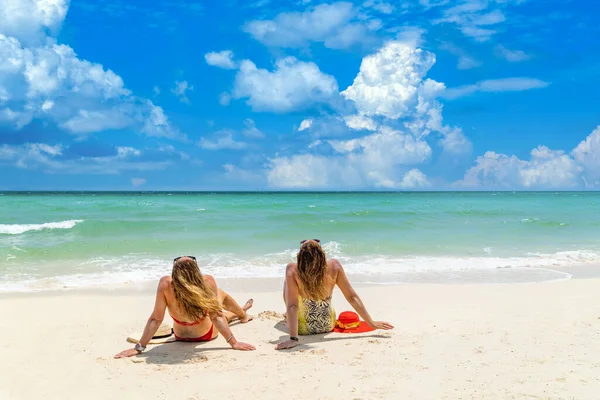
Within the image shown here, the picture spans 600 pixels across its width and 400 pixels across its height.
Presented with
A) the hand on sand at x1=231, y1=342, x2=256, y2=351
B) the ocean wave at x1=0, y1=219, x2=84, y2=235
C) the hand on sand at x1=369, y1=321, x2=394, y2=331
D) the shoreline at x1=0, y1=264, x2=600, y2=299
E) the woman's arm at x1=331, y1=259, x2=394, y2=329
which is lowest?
the shoreline at x1=0, y1=264, x2=600, y2=299

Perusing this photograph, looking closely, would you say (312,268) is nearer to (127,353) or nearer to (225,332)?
(225,332)

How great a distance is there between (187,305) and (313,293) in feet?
4.73

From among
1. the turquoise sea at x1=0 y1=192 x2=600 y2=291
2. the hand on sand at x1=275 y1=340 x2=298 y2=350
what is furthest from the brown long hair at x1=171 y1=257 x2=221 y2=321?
the turquoise sea at x1=0 y1=192 x2=600 y2=291

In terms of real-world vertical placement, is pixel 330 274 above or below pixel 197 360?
above

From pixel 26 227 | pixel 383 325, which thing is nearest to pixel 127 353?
pixel 383 325

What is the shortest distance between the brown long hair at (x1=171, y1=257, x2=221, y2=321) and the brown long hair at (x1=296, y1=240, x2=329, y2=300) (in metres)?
1.02

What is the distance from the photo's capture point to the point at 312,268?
5375 mm

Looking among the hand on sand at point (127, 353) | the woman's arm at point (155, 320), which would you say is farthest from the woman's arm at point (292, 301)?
the hand on sand at point (127, 353)

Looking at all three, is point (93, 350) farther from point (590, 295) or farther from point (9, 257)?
point (9, 257)

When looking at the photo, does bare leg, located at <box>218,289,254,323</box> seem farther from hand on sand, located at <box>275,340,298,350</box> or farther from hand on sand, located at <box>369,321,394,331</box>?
hand on sand, located at <box>369,321,394,331</box>

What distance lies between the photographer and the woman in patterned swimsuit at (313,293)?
5355mm

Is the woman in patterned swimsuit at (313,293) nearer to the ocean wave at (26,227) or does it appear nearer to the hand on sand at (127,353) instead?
the hand on sand at (127,353)

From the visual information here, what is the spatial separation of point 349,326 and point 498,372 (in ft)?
6.37

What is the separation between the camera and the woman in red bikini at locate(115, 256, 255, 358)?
5051mm
